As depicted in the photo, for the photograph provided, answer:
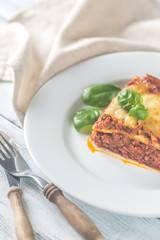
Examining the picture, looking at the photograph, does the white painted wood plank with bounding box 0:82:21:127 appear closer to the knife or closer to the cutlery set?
the cutlery set

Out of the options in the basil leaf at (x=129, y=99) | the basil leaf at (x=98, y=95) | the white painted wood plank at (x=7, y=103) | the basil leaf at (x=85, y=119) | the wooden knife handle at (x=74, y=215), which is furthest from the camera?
the white painted wood plank at (x=7, y=103)

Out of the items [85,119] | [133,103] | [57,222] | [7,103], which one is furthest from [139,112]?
[7,103]

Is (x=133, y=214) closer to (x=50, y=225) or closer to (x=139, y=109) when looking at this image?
(x=50, y=225)

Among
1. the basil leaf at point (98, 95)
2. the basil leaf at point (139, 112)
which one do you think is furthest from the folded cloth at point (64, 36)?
the basil leaf at point (139, 112)

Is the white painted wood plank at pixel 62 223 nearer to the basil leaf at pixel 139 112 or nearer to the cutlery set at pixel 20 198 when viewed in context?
the cutlery set at pixel 20 198

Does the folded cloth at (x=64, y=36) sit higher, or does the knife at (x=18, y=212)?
the folded cloth at (x=64, y=36)

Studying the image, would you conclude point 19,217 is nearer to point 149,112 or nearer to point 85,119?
point 85,119
